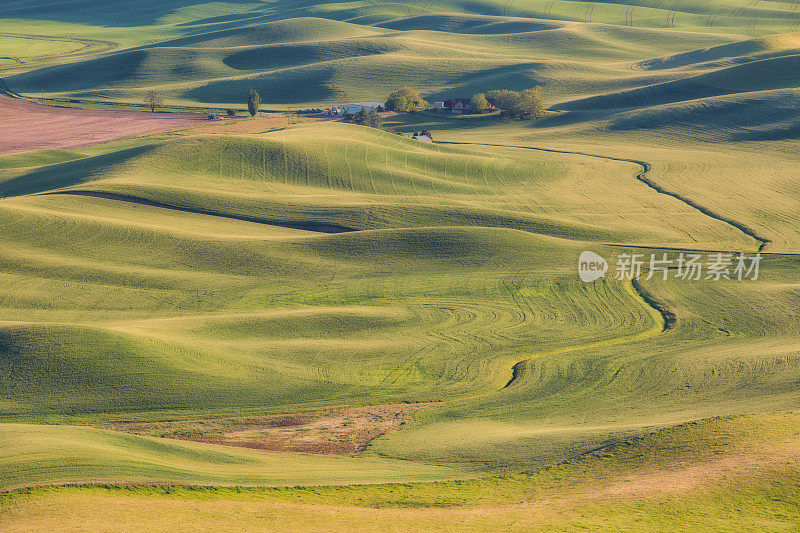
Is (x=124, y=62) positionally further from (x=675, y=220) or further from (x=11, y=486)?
(x=11, y=486)

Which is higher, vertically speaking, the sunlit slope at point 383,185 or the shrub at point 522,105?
the shrub at point 522,105

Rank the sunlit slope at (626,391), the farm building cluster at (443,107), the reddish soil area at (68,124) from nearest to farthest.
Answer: the sunlit slope at (626,391)
the reddish soil area at (68,124)
the farm building cluster at (443,107)

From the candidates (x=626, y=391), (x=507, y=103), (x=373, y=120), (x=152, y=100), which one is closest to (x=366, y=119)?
(x=373, y=120)

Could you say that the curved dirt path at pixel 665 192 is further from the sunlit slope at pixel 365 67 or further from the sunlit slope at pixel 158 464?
the sunlit slope at pixel 365 67

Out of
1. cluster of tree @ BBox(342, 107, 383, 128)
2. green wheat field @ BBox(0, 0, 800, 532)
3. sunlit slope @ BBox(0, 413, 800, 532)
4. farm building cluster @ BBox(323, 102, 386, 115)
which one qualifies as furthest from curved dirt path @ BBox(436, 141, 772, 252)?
sunlit slope @ BBox(0, 413, 800, 532)

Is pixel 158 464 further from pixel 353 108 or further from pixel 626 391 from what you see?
pixel 353 108

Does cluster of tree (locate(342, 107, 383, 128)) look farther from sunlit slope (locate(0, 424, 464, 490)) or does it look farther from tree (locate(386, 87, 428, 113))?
sunlit slope (locate(0, 424, 464, 490))

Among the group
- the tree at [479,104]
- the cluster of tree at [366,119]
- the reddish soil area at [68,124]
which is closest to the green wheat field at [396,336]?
the reddish soil area at [68,124]

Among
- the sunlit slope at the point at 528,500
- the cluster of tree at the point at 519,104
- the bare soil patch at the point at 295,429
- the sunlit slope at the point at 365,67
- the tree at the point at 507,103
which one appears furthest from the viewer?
the sunlit slope at the point at 365,67
